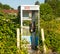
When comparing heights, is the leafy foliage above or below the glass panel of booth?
below

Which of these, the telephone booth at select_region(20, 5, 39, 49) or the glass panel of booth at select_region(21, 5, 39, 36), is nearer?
the telephone booth at select_region(20, 5, 39, 49)

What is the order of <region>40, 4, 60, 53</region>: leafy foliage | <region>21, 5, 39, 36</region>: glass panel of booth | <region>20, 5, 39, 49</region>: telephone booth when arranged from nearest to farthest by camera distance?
<region>40, 4, 60, 53</region>: leafy foliage → <region>20, 5, 39, 49</region>: telephone booth → <region>21, 5, 39, 36</region>: glass panel of booth

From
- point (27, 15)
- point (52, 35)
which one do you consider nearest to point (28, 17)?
point (27, 15)

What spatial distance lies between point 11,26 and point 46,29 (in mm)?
2982

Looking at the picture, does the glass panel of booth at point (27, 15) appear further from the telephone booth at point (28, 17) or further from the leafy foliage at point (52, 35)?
the leafy foliage at point (52, 35)

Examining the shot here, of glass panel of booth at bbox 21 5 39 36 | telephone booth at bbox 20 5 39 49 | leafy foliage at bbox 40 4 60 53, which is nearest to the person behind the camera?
leafy foliage at bbox 40 4 60 53

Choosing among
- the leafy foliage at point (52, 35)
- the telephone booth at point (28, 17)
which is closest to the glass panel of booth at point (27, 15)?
the telephone booth at point (28, 17)

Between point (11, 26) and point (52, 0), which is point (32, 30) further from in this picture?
point (52, 0)

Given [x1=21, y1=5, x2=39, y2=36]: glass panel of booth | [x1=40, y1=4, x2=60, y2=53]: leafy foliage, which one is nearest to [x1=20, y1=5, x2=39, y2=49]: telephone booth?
[x1=21, y1=5, x2=39, y2=36]: glass panel of booth

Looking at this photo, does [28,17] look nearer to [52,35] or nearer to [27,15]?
[27,15]

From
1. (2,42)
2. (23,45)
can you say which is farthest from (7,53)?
(23,45)

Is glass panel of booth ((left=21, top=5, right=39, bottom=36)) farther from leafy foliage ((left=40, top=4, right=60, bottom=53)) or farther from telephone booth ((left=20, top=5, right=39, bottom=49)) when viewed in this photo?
leafy foliage ((left=40, top=4, right=60, bottom=53))

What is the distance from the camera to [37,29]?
1082 cm

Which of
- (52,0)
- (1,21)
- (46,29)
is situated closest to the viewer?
(1,21)
